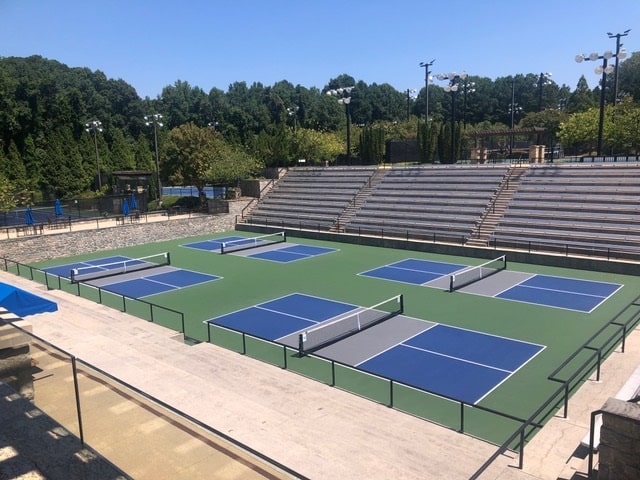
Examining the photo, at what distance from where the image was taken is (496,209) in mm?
36031

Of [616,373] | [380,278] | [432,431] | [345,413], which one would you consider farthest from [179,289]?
[616,373]

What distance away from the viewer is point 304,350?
16.7m

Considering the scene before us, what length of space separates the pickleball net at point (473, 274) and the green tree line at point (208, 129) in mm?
21634

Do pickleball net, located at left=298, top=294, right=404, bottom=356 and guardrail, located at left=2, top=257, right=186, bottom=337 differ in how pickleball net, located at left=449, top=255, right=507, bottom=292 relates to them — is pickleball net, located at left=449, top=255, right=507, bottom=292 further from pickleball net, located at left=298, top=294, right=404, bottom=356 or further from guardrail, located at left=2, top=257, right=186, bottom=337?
guardrail, located at left=2, top=257, right=186, bottom=337

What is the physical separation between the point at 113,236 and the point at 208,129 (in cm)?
1843

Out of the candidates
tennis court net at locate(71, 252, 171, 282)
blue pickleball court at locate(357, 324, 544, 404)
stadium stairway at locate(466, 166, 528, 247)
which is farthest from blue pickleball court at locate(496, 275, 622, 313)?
tennis court net at locate(71, 252, 171, 282)

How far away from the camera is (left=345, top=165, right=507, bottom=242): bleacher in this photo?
36406mm

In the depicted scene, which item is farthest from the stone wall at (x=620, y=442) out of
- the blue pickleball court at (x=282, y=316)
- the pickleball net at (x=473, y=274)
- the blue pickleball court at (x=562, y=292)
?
the pickleball net at (x=473, y=274)

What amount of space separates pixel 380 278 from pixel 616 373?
552 inches

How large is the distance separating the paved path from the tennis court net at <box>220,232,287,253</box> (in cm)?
1740

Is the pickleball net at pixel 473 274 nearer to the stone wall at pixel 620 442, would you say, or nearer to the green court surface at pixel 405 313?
the green court surface at pixel 405 313

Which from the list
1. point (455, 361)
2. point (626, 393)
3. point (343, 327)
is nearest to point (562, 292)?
point (455, 361)

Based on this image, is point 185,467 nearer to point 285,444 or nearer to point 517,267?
point 285,444

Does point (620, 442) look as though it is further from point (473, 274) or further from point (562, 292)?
point (473, 274)
